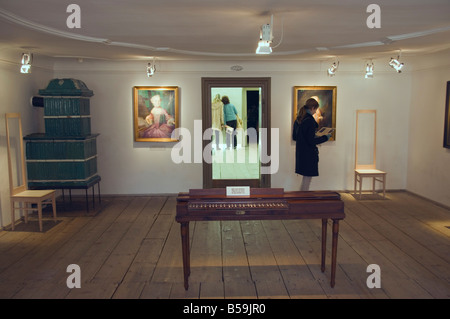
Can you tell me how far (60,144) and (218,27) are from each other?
146 inches

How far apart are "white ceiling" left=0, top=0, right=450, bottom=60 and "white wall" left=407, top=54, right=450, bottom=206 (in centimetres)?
96

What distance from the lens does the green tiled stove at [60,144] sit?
6.93 meters

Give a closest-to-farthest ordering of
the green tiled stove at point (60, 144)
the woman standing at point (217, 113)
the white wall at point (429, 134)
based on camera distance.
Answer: the green tiled stove at point (60, 144)
the white wall at point (429, 134)
the woman standing at point (217, 113)

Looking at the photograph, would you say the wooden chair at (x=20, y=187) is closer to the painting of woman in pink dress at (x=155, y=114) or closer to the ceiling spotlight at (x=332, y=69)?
the painting of woman in pink dress at (x=155, y=114)

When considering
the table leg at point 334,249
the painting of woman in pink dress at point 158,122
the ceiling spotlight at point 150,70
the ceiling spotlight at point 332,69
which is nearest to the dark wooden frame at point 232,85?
the painting of woman in pink dress at point 158,122

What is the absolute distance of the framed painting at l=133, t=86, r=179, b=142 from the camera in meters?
8.35

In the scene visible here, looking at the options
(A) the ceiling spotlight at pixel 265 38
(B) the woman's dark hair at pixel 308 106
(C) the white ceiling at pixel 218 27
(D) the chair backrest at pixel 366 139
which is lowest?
(D) the chair backrest at pixel 366 139

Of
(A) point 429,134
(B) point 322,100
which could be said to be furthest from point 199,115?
(A) point 429,134

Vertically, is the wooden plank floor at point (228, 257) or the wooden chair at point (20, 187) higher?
the wooden chair at point (20, 187)

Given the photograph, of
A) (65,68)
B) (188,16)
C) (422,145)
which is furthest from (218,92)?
(188,16)

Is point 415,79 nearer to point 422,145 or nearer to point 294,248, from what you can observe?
point 422,145

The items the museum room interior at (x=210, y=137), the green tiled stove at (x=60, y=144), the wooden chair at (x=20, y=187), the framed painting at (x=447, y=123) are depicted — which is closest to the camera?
the museum room interior at (x=210, y=137)

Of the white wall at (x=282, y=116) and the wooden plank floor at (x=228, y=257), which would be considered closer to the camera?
the wooden plank floor at (x=228, y=257)

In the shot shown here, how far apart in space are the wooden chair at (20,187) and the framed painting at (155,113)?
2301mm
